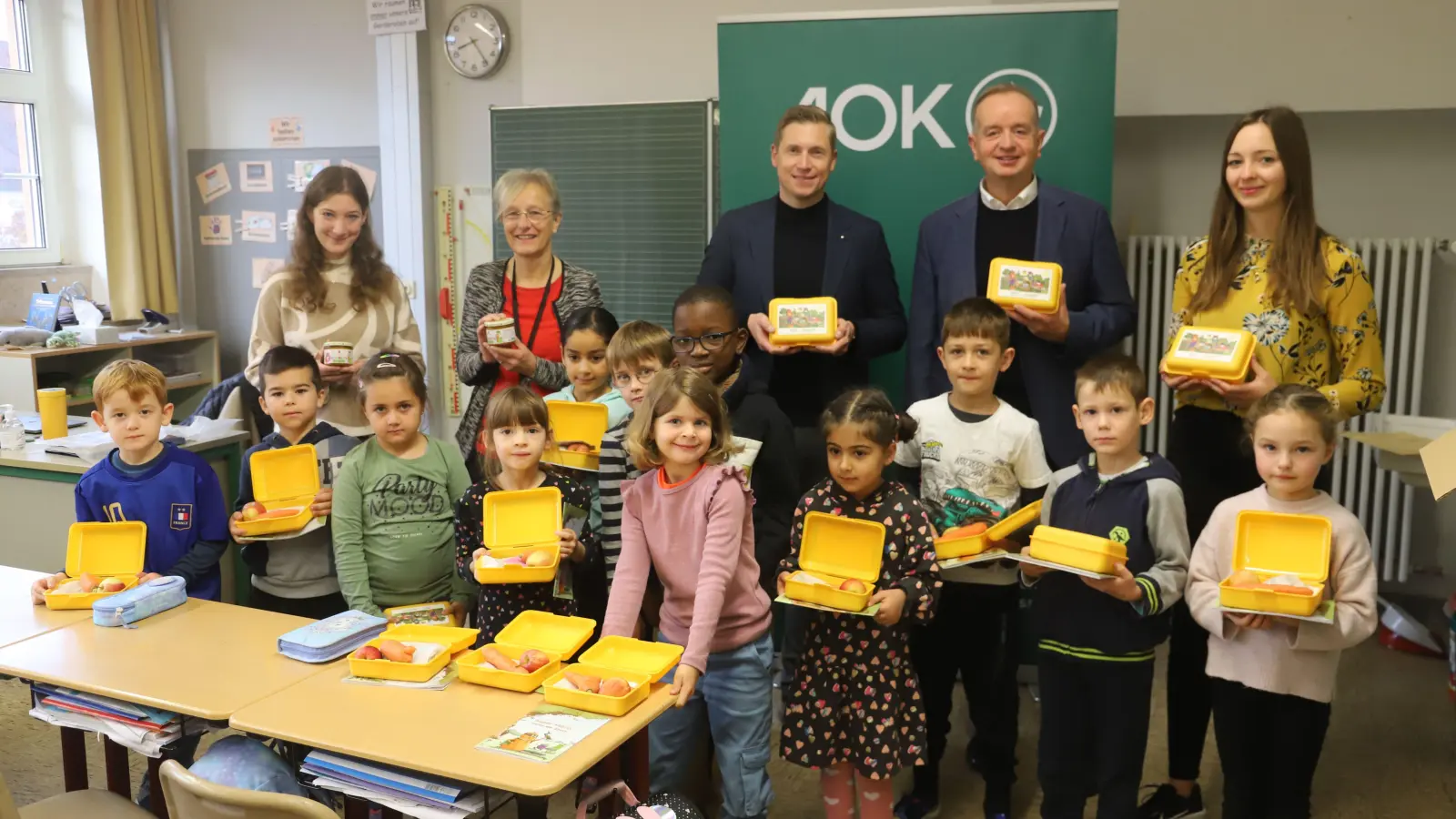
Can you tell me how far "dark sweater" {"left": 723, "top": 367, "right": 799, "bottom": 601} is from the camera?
2.64 meters

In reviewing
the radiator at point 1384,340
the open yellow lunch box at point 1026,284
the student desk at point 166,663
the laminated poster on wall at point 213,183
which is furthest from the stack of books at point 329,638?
the laminated poster on wall at point 213,183

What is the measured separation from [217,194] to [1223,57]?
4953 millimetres

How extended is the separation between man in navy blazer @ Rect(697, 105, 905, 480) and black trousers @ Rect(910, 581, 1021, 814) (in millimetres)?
514

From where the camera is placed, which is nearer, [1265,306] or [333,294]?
[1265,306]

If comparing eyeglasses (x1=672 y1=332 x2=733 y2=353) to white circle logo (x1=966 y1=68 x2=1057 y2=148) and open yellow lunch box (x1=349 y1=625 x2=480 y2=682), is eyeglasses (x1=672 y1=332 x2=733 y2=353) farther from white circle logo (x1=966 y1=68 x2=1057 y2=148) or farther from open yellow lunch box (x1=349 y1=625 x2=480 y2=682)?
white circle logo (x1=966 y1=68 x2=1057 y2=148)

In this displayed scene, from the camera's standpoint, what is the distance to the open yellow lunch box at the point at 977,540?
7.86ft

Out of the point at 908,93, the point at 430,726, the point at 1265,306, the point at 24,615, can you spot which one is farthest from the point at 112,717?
the point at 908,93

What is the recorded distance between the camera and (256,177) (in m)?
5.95

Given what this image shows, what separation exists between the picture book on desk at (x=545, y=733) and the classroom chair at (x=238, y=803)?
295mm

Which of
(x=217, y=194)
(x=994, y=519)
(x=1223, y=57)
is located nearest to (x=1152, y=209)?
(x=1223, y=57)

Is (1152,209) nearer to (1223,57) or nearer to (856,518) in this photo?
(1223,57)

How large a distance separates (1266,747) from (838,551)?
39.3 inches

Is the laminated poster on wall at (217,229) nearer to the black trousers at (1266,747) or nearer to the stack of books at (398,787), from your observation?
the stack of books at (398,787)

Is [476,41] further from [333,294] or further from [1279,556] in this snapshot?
[1279,556]
